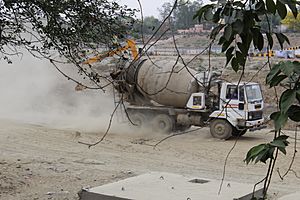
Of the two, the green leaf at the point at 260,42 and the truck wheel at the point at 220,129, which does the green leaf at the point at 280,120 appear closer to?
the green leaf at the point at 260,42

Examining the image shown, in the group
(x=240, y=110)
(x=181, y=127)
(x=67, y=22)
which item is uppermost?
(x=67, y=22)

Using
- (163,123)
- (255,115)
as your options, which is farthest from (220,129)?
(163,123)

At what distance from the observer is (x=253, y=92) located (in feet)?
68.6

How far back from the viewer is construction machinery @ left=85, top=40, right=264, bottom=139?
67.3 feet

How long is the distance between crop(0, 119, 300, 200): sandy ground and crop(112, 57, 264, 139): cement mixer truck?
0.57 m

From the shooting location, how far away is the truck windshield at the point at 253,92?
20.6 meters

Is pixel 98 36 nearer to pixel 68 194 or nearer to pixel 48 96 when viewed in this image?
pixel 68 194

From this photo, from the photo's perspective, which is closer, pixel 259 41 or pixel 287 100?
pixel 287 100

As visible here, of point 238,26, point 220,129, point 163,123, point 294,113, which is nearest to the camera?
point 294,113

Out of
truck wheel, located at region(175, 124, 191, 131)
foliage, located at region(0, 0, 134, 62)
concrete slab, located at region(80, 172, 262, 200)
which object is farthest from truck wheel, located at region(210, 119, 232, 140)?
foliage, located at region(0, 0, 134, 62)

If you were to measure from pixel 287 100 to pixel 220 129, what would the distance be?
750 inches

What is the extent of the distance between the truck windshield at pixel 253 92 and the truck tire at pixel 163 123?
10.3ft

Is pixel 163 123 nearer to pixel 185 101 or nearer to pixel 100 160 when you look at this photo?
pixel 185 101

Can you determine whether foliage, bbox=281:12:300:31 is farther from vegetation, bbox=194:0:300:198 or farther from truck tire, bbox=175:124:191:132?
truck tire, bbox=175:124:191:132
